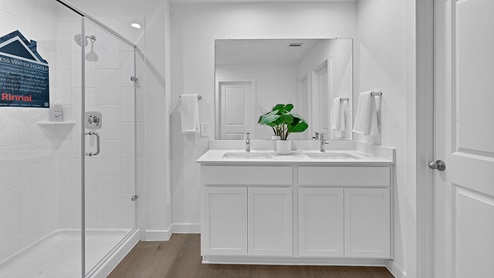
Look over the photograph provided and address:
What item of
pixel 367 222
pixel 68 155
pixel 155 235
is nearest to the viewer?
pixel 68 155

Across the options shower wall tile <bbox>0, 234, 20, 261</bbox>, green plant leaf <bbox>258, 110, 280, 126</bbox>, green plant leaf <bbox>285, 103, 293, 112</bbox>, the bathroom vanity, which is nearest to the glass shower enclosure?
shower wall tile <bbox>0, 234, 20, 261</bbox>

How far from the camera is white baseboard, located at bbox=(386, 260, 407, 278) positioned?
2250mm

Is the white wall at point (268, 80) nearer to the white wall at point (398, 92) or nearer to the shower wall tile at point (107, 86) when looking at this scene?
the white wall at point (398, 92)

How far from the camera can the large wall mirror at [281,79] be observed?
3.18 metres

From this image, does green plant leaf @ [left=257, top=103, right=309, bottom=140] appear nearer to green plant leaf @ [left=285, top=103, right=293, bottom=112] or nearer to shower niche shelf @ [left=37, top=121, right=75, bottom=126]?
green plant leaf @ [left=285, top=103, right=293, bottom=112]

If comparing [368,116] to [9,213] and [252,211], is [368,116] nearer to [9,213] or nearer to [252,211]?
[252,211]

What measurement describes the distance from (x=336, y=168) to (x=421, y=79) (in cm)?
82

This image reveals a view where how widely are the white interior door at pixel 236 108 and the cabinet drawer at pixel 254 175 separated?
0.81m

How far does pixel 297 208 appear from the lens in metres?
2.49

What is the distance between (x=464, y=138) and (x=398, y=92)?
25.1 inches

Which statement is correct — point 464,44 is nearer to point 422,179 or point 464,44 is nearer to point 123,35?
point 422,179

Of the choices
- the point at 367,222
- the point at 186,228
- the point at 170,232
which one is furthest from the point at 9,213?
the point at 367,222

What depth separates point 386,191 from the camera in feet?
7.98

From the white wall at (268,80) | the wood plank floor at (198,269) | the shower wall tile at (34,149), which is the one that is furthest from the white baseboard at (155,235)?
the white wall at (268,80)
